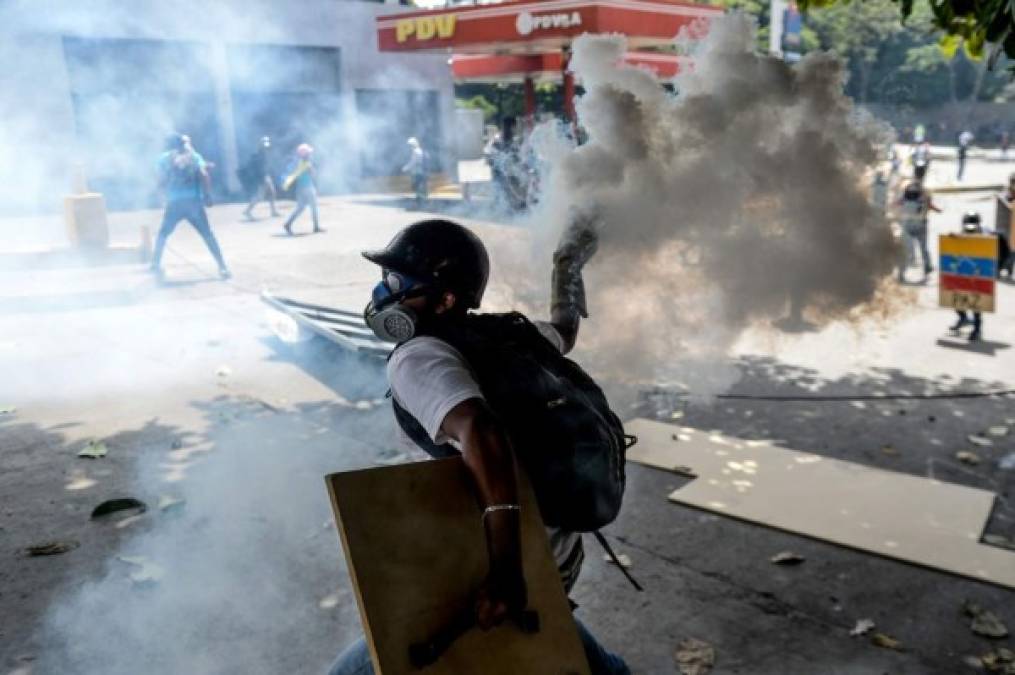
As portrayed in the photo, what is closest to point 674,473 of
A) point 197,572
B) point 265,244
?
point 197,572

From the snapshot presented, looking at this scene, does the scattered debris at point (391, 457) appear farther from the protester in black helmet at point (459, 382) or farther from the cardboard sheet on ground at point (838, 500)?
the protester in black helmet at point (459, 382)

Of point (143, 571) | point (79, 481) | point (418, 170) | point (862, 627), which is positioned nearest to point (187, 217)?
point (79, 481)

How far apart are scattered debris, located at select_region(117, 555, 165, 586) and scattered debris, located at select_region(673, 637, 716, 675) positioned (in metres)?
2.25

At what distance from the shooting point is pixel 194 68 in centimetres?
2094

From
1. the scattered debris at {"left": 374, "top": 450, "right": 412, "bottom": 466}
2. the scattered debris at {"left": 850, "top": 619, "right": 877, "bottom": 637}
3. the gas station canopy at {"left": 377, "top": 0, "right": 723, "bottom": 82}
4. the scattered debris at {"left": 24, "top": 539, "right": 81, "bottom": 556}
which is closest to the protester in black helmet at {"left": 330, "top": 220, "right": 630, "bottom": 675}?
the scattered debris at {"left": 850, "top": 619, "right": 877, "bottom": 637}

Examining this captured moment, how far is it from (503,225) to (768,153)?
150cm

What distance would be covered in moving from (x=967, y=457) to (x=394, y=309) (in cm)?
447

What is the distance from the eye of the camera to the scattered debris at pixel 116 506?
447cm

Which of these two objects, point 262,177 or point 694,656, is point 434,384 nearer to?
point 694,656

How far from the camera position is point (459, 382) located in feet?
5.93

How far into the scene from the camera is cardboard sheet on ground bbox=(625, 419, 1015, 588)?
13.2ft

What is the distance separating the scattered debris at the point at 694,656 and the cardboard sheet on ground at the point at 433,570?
1.55 m

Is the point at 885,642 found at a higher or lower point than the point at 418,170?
lower

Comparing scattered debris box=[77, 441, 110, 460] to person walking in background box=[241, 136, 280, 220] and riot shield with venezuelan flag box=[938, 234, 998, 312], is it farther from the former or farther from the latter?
person walking in background box=[241, 136, 280, 220]
